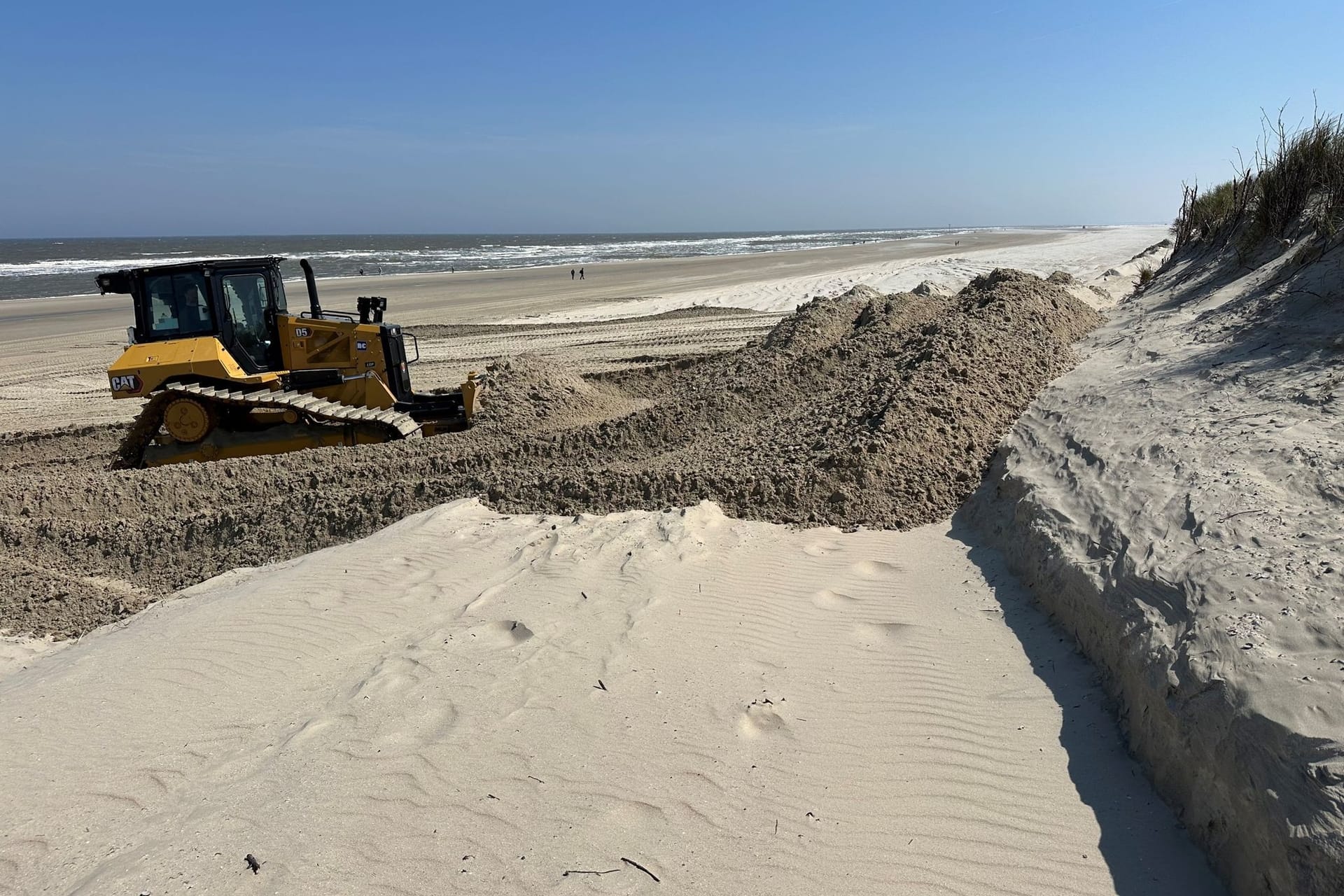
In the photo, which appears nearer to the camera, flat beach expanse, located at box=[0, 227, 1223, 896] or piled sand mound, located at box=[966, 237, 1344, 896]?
piled sand mound, located at box=[966, 237, 1344, 896]

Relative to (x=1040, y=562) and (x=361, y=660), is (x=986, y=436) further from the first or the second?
(x=361, y=660)

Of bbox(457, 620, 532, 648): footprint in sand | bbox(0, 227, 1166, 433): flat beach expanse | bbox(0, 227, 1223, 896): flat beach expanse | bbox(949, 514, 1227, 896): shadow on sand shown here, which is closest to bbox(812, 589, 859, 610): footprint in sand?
bbox(0, 227, 1223, 896): flat beach expanse

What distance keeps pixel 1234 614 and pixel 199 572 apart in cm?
696

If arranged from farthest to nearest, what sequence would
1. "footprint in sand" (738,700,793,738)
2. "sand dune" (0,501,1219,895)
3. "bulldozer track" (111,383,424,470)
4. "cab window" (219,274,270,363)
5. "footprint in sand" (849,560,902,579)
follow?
"cab window" (219,274,270,363) → "bulldozer track" (111,383,424,470) → "footprint in sand" (849,560,902,579) → "footprint in sand" (738,700,793,738) → "sand dune" (0,501,1219,895)

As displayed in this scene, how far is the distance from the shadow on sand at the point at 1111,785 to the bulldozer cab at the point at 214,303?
29.3 feet

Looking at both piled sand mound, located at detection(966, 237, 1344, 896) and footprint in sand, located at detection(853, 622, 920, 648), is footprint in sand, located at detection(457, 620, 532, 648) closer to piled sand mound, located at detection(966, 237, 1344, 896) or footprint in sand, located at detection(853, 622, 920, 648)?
footprint in sand, located at detection(853, 622, 920, 648)

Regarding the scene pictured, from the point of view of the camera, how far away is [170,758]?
12.4 ft

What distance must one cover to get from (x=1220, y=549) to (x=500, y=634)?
144 inches

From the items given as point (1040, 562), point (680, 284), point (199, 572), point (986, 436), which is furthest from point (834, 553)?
point (680, 284)

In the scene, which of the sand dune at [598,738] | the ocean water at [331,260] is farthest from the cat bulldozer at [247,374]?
the ocean water at [331,260]

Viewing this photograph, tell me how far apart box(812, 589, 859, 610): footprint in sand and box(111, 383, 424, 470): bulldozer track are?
6.01 metres

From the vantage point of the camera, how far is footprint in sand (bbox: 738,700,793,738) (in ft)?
11.8

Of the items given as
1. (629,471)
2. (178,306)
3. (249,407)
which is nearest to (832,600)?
(629,471)

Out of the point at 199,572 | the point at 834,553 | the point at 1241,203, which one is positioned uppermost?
the point at 1241,203
